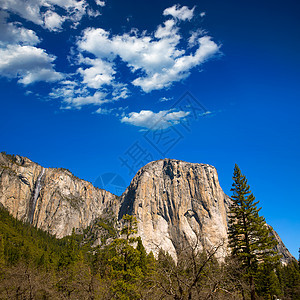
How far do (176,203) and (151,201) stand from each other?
15689 millimetres

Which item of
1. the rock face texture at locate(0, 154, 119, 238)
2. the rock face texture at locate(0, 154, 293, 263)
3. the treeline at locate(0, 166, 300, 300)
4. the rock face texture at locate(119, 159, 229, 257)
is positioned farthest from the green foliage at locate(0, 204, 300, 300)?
the rock face texture at locate(0, 154, 119, 238)

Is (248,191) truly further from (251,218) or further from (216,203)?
(216,203)

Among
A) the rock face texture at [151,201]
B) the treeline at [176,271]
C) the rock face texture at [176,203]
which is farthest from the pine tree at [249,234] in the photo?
the rock face texture at [176,203]

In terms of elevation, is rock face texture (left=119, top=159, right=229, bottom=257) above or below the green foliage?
above

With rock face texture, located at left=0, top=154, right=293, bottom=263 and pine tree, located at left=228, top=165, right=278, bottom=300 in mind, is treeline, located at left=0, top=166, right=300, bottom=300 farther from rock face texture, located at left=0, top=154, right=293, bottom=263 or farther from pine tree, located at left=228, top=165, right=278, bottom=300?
rock face texture, located at left=0, top=154, right=293, bottom=263

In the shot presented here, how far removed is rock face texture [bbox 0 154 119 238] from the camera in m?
167

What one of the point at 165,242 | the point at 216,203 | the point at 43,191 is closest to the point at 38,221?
the point at 43,191

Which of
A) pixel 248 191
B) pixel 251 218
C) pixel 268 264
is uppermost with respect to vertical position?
pixel 248 191

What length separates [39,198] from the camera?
18162cm

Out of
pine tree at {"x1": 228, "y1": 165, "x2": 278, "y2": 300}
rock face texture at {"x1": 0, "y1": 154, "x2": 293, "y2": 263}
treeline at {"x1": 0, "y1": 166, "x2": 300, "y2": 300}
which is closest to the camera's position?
treeline at {"x1": 0, "y1": 166, "x2": 300, "y2": 300}

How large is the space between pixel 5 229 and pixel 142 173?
8328 centimetres

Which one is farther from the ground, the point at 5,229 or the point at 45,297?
the point at 5,229

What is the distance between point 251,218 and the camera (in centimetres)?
2361

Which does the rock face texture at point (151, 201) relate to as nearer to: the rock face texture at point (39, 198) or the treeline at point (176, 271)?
the rock face texture at point (39, 198)
